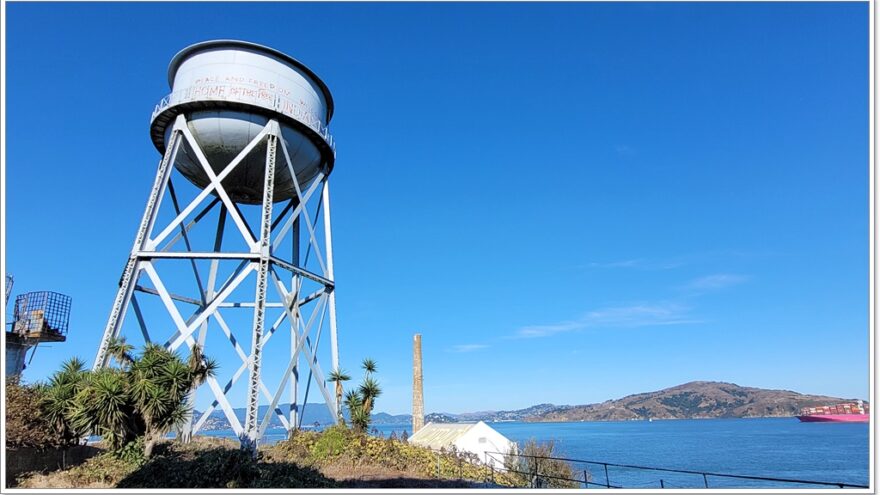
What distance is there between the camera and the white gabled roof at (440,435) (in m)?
31.6

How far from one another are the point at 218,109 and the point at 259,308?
7235mm

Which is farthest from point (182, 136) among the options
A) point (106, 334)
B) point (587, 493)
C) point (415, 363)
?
point (415, 363)

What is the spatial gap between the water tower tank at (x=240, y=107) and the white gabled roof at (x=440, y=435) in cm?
1803

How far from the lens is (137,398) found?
14266 mm

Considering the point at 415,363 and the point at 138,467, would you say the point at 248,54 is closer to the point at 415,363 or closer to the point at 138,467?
the point at 138,467

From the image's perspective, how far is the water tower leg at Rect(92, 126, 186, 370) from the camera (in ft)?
53.4

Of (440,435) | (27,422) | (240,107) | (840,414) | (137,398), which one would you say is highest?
(240,107)

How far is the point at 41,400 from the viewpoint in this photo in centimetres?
1454

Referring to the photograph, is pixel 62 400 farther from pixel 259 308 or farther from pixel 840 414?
pixel 840 414

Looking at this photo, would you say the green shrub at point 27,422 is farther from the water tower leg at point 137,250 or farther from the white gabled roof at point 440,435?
the white gabled roof at point 440,435

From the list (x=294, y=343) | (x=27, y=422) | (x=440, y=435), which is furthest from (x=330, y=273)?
(x=440, y=435)

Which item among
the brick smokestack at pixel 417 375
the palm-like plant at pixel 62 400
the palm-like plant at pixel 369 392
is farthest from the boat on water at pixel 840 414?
the palm-like plant at pixel 62 400

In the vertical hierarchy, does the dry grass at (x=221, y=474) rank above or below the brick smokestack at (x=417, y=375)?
below

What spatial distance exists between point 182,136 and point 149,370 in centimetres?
832
